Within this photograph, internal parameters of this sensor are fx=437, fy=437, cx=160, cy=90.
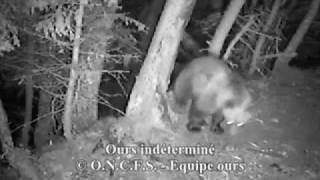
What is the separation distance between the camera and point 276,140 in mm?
10062

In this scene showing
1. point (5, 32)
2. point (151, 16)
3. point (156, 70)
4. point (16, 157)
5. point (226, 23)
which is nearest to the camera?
point (5, 32)

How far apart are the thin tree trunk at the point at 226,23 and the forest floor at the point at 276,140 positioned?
77.3 inches

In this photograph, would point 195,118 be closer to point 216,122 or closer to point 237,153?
point 216,122

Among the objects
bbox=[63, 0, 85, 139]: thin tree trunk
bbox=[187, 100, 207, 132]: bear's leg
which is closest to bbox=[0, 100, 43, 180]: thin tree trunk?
bbox=[63, 0, 85, 139]: thin tree trunk

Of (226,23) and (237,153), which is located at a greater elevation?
(226,23)

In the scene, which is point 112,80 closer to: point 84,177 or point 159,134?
point 159,134

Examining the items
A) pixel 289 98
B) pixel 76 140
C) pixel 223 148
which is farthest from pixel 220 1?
pixel 76 140

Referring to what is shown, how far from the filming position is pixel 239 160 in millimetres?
9070

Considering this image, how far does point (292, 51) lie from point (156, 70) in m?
7.72

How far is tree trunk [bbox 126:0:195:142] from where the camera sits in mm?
8812

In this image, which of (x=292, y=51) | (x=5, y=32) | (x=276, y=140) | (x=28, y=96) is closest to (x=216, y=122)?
(x=276, y=140)

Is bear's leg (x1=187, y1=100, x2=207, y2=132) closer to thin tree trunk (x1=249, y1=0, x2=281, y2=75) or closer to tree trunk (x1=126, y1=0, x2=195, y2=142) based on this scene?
tree trunk (x1=126, y1=0, x2=195, y2=142)

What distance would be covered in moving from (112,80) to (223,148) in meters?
5.27

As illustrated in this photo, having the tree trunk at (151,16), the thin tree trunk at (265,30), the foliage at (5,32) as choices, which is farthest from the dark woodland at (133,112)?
the thin tree trunk at (265,30)
